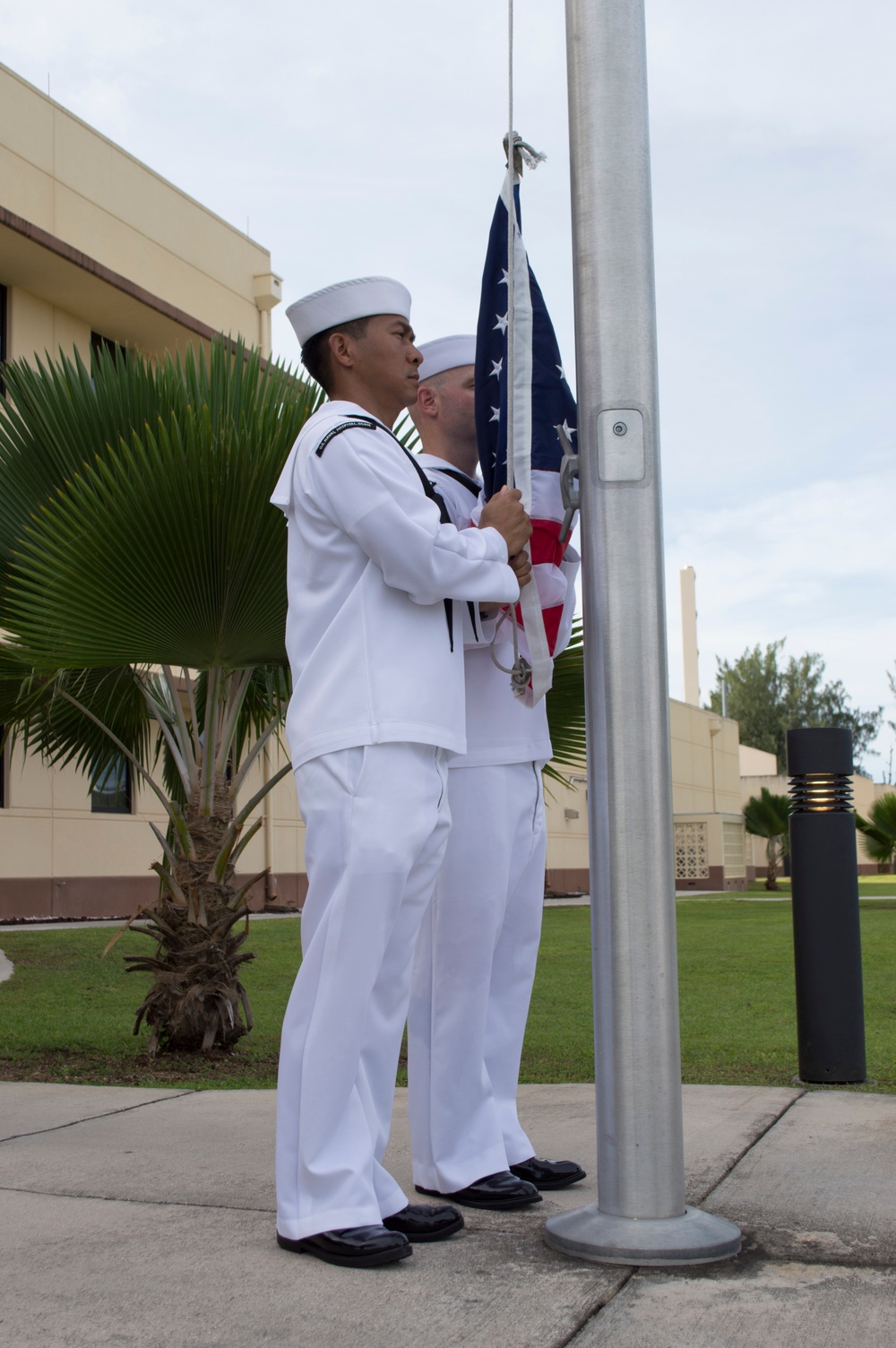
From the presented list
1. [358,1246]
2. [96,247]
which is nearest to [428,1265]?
[358,1246]

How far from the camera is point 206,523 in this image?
Result: 4.45m

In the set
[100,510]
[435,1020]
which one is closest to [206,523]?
[100,510]

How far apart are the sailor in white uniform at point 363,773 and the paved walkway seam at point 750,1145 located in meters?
0.56

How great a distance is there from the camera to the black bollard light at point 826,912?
4.12 metres

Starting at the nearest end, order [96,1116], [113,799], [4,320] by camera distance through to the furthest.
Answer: [96,1116]
[4,320]
[113,799]

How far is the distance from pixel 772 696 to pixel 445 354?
64.9 metres

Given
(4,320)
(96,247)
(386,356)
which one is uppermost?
(96,247)

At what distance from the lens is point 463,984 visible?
8.38 ft

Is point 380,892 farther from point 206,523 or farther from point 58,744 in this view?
point 58,744

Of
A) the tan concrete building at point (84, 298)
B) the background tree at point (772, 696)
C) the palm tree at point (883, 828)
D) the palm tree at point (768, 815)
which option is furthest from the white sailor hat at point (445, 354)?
the background tree at point (772, 696)

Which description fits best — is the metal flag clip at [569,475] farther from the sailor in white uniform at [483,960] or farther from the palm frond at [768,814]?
the palm frond at [768,814]

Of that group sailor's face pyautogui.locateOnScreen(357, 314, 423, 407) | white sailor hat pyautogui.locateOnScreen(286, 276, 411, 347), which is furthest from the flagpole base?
white sailor hat pyautogui.locateOnScreen(286, 276, 411, 347)

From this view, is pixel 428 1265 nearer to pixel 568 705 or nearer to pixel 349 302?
pixel 349 302

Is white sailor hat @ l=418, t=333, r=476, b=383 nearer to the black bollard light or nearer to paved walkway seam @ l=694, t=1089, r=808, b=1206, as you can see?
paved walkway seam @ l=694, t=1089, r=808, b=1206
